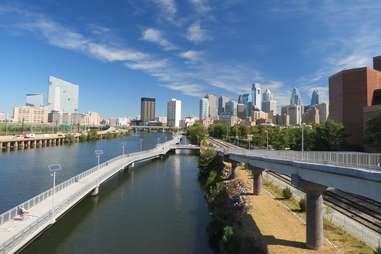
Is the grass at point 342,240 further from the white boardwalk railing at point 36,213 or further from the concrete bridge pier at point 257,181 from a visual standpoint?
the white boardwalk railing at point 36,213

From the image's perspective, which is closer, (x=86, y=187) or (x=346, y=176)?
(x=346, y=176)

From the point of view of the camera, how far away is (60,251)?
26625 millimetres

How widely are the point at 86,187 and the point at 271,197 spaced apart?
24414 millimetres

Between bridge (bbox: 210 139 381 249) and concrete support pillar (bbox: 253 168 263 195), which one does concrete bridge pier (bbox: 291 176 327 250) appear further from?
concrete support pillar (bbox: 253 168 263 195)

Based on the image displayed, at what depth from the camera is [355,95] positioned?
287 feet

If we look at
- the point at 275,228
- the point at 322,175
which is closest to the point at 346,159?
the point at 322,175

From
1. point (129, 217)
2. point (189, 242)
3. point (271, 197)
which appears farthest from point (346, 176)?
point (129, 217)

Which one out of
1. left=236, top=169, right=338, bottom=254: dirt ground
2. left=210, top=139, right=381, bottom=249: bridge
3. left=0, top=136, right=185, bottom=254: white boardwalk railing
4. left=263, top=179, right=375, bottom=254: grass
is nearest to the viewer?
left=210, top=139, right=381, bottom=249: bridge

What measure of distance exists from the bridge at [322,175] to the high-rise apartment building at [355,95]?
65122 millimetres

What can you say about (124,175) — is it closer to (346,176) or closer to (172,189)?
(172,189)

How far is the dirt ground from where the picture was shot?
79.1ft

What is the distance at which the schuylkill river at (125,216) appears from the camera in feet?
91.6

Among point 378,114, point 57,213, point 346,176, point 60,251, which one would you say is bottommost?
point 60,251

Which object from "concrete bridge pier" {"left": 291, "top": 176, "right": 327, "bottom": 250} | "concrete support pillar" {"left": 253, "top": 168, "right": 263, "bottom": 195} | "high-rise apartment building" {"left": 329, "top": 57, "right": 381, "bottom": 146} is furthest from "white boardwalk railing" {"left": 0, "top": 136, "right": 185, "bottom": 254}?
"high-rise apartment building" {"left": 329, "top": 57, "right": 381, "bottom": 146}
